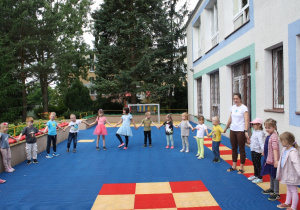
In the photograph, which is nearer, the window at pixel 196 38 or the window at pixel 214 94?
the window at pixel 214 94

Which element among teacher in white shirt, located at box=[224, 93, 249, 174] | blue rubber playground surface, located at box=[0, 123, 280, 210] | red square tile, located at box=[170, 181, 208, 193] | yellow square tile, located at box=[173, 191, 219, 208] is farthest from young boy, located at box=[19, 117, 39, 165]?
teacher in white shirt, located at box=[224, 93, 249, 174]

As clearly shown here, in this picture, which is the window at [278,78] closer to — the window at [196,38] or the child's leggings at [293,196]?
the child's leggings at [293,196]

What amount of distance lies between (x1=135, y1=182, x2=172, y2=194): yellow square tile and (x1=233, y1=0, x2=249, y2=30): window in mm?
7516

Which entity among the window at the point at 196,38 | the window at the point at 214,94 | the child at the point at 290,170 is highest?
the window at the point at 196,38

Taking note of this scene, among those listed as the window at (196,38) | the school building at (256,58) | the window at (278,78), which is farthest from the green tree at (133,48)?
the window at (278,78)

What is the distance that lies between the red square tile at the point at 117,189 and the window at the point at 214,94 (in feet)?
30.5

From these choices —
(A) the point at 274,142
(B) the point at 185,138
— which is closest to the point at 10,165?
(B) the point at 185,138

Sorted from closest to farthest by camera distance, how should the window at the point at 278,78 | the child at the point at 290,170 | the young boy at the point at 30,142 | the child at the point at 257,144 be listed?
the child at the point at 290,170
the child at the point at 257,144
the window at the point at 278,78
the young boy at the point at 30,142

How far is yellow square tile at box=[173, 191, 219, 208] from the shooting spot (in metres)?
4.12

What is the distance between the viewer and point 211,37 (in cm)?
1407

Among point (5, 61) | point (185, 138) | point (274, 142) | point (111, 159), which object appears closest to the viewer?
point (274, 142)

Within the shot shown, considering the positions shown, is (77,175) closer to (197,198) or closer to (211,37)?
(197,198)

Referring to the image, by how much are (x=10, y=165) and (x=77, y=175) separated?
2101mm

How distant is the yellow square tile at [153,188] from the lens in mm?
4742
